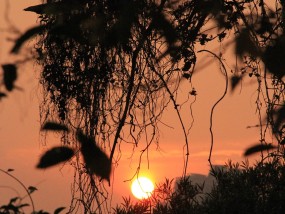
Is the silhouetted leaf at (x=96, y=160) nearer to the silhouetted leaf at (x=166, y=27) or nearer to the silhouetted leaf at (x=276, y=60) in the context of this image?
the silhouetted leaf at (x=166, y=27)

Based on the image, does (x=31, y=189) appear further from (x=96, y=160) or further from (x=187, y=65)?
(x=187, y=65)

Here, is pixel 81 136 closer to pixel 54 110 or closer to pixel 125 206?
pixel 54 110

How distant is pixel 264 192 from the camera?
588cm

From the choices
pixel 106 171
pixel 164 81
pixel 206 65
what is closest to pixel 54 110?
pixel 164 81

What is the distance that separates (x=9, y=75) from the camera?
12.9 feet

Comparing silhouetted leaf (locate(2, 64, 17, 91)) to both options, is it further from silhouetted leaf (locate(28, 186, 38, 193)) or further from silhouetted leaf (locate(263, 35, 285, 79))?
silhouetted leaf (locate(263, 35, 285, 79))

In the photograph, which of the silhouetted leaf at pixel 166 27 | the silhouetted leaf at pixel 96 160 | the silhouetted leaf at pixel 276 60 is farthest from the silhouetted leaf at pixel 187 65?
the silhouetted leaf at pixel 166 27

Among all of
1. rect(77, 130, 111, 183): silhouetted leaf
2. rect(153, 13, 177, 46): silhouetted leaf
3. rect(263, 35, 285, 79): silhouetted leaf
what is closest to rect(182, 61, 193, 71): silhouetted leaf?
rect(263, 35, 285, 79): silhouetted leaf

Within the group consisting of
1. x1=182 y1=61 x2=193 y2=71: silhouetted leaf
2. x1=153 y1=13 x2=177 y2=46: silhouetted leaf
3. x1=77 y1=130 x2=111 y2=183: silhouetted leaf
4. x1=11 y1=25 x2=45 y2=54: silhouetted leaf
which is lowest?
x1=77 y1=130 x2=111 y2=183: silhouetted leaf

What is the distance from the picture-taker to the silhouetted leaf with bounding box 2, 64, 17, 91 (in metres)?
3.84

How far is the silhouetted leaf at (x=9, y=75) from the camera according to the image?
3.84 metres

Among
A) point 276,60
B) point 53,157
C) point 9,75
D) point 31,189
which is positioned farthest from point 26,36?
point 276,60

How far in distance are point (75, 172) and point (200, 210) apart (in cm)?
127

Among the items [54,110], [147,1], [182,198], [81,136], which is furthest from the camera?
[182,198]
